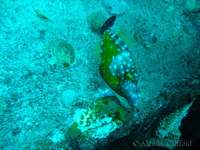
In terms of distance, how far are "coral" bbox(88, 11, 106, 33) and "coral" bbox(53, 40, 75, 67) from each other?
0.70m

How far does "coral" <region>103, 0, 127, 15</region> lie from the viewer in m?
3.17

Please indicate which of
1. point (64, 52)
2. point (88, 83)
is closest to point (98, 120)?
point (88, 83)

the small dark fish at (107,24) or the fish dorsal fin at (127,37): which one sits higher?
the small dark fish at (107,24)

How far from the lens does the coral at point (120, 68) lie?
249cm

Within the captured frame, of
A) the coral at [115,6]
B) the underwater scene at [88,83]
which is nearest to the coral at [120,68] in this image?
the underwater scene at [88,83]

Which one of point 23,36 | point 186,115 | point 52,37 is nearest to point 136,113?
point 186,115

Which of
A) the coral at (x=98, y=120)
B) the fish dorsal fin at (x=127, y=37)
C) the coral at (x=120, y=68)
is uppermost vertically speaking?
the fish dorsal fin at (x=127, y=37)

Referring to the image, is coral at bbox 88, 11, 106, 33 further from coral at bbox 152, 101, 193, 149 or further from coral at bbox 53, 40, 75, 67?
coral at bbox 152, 101, 193, 149

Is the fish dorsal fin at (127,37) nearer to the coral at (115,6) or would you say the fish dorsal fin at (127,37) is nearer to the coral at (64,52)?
the coral at (115,6)

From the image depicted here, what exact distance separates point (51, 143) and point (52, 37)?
6.02ft

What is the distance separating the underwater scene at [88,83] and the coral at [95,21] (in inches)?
0.8

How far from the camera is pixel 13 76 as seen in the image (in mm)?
2203

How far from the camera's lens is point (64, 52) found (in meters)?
2.58

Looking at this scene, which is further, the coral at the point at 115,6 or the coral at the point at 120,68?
the coral at the point at 115,6
